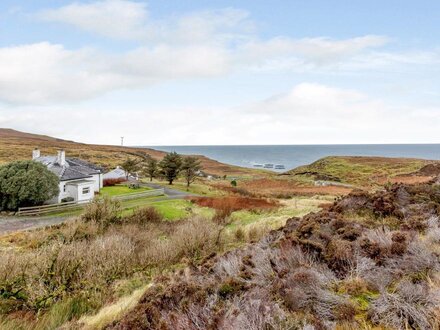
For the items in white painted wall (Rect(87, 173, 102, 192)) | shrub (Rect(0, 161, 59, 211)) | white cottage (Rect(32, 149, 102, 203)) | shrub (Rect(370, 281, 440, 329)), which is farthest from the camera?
white painted wall (Rect(87, 173, 102, 192))

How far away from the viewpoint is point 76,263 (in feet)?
39.4

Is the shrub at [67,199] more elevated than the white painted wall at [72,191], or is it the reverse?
the white painted wall at [72,191]

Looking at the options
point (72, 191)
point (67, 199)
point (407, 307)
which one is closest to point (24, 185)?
point (67, 199)

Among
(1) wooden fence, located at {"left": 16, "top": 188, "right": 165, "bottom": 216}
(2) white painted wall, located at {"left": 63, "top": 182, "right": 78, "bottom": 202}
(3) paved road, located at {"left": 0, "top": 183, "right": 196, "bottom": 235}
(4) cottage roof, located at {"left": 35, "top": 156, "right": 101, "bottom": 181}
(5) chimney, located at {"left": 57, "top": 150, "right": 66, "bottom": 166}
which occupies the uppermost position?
(5) chimney, located at {"left": 57, "top": 150, "right": 66, "bottom": 166}

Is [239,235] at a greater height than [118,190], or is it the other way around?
[239,235]

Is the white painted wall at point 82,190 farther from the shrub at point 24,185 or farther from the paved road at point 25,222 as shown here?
the paved road at point 25,222

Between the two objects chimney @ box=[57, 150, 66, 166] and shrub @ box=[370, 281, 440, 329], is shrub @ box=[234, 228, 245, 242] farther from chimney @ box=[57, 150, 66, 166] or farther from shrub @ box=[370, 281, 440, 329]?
chimney @ box=[57, 150, 66, 166]

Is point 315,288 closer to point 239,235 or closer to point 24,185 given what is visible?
point 239,235

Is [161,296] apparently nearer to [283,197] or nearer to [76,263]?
[76,263]

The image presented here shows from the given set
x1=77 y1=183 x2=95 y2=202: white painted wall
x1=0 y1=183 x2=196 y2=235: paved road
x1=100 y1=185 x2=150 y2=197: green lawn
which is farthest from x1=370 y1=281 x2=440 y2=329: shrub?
x1=100 y1=185 x2=150 y2=197: green lawn

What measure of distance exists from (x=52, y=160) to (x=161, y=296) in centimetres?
3965

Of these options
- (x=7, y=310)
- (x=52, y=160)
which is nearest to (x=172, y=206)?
(x=52, y=160)

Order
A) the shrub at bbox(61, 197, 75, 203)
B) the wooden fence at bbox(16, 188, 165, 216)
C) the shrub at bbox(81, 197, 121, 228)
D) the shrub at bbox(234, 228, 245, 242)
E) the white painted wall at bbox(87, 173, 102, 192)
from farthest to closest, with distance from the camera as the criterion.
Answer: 1. the white painted wall at bbox(87, 173, 102, 192)
2. the shrub at bbox(61, 197, 75, 203)
3. the wooden fence at bbox(16, 188, 165, 216)
4. the shrub at bbox(81, 197, 121, 228)
5. the shrub at bbox(234, 228, 245, 242)

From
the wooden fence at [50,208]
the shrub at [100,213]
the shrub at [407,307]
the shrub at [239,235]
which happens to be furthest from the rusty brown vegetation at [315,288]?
the wooden fence at [50,208]
